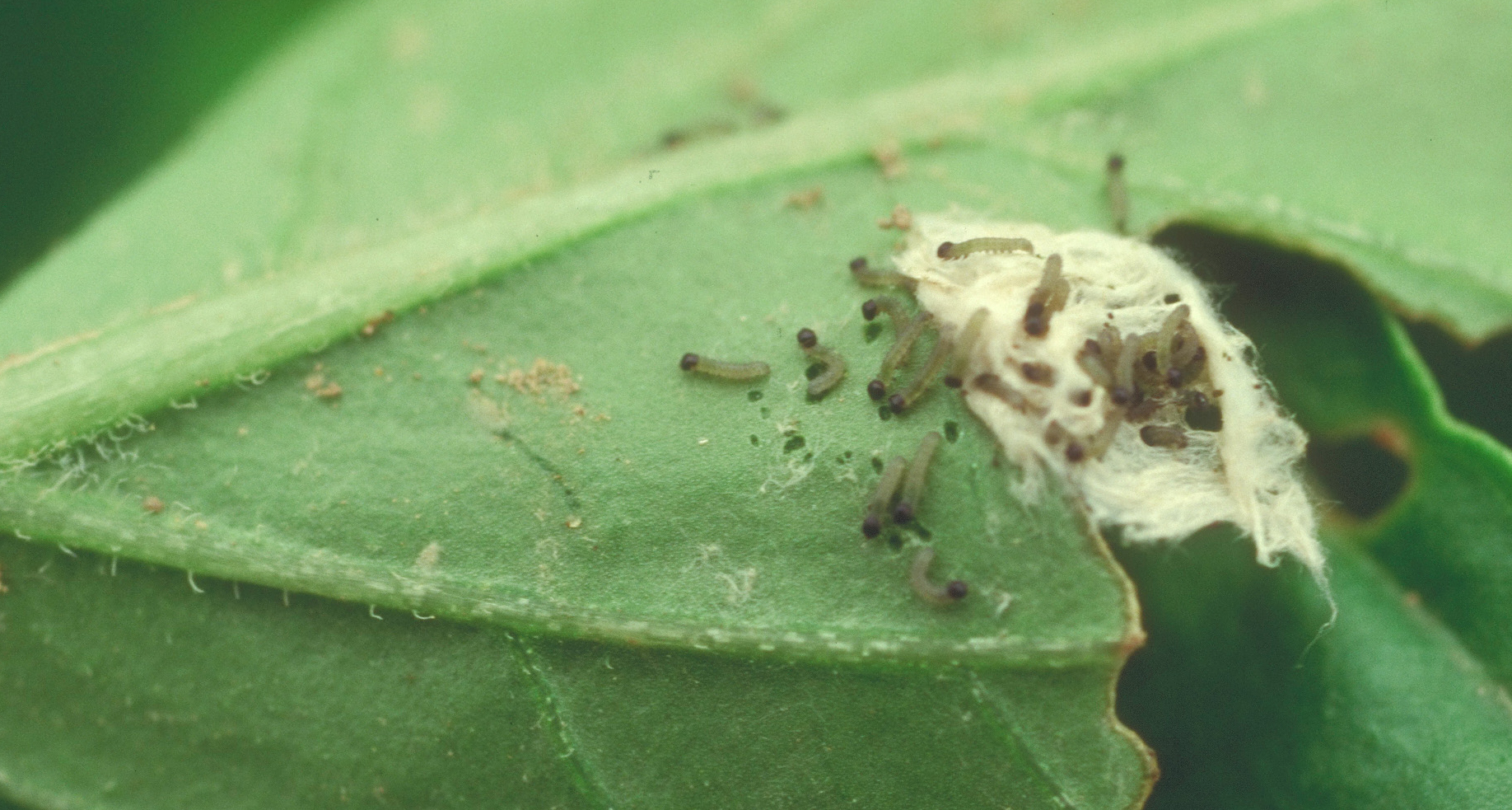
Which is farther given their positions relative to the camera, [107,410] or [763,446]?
[107,410]

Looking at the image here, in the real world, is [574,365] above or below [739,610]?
above

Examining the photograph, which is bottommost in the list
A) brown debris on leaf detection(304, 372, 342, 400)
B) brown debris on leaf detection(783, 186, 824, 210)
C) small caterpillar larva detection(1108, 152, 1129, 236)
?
brown debris on leaf detection(304, 372, 342, 400)

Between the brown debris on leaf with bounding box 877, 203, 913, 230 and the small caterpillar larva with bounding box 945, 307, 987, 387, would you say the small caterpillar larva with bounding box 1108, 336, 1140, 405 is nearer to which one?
the small caterpillar larva with bounding box 945, 307, 987, 387

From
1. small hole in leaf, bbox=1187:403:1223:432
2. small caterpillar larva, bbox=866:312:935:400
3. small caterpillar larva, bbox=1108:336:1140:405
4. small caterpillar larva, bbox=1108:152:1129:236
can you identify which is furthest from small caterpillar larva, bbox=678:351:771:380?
small caterpillar larva, bbox=1108:152:1129:236

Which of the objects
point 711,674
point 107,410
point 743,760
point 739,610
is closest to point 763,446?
point 739,610

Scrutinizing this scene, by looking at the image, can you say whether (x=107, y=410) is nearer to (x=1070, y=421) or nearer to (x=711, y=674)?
(x=711, y=674)

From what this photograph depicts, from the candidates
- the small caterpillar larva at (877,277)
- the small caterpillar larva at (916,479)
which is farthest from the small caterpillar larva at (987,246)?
the small caterpillar larva at (916,479)

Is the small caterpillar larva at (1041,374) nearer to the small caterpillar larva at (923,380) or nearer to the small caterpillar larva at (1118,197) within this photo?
the small caterpillar larva at (923,380)
